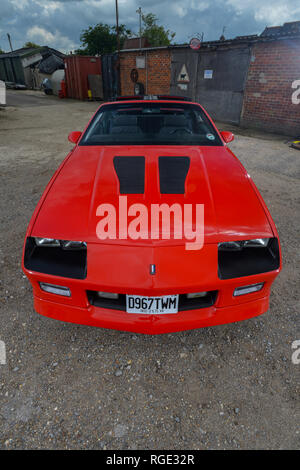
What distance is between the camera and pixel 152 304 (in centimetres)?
147

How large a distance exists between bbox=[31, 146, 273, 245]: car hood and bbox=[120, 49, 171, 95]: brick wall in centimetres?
1198

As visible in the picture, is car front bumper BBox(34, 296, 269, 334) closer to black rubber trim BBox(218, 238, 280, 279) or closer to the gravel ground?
black rubber trim BBox(218, 238, 280, 279)

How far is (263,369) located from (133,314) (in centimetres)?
96

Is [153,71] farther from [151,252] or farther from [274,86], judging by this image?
[151,252]

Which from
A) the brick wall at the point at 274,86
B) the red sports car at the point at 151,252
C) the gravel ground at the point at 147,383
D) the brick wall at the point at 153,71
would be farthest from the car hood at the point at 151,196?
the brick wall at the point at 153,71

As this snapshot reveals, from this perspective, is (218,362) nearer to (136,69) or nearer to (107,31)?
(136,69)

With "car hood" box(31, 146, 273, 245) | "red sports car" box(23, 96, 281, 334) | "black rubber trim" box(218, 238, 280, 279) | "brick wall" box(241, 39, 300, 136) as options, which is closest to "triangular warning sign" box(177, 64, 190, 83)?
"brick wall" box(241, 39, 300, 136)

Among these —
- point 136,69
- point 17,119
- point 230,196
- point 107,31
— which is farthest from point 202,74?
point 107,31

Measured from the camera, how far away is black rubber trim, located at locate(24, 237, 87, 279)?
57.9 inches

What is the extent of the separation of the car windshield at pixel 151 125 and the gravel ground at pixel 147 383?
5.23 ft

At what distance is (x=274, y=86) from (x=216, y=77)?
2653 mm

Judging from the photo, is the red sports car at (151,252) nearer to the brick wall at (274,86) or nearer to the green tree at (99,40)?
the brick wall at (274,86)

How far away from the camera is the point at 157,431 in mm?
1387

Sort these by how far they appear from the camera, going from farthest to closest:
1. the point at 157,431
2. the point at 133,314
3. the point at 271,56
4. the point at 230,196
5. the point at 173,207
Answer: the point at 271,56 < the point at 230,196 < the point at 173,207 < the point at 133,314 < the point at 157,431
